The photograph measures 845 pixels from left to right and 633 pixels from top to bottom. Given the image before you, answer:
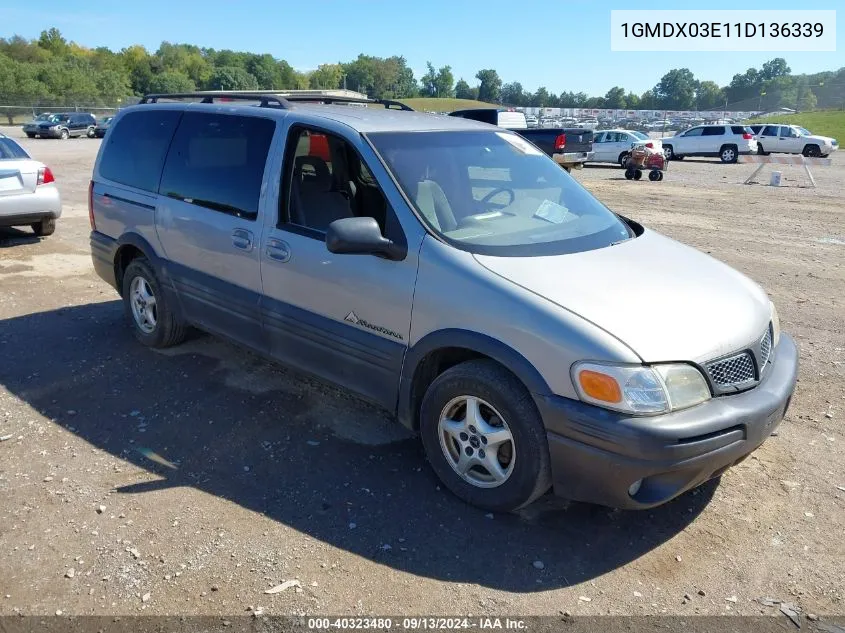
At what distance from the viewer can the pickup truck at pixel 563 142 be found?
19391mm

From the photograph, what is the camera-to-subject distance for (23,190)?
891 cm

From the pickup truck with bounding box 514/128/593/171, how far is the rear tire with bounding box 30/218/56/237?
1203 cm

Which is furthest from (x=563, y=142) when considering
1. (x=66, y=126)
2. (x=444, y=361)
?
(x=66, y=126)

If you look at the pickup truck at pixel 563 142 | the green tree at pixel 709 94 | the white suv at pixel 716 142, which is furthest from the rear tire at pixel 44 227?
the green tree at pixel 709 94

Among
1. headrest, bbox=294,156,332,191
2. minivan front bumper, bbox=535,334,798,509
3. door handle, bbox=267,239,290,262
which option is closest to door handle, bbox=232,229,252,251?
door handle, bbox=267,239,290,262

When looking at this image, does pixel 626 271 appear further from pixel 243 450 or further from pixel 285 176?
pixel 243 450

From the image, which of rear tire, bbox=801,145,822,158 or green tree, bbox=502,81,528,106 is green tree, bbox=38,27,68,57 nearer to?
green tree, bbox=502,81,528,106

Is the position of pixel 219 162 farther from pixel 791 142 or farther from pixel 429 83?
pixel 429 83

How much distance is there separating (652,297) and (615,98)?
144 meters

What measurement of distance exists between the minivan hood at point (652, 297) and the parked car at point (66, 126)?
43.3 metres

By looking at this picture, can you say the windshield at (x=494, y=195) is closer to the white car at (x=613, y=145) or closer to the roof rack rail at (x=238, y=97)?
the roof rack rail at (x=238, y=97)

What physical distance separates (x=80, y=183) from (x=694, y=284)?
1708 cm

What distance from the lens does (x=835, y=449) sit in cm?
401

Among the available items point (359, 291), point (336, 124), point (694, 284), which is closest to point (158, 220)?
point (336, 124)
